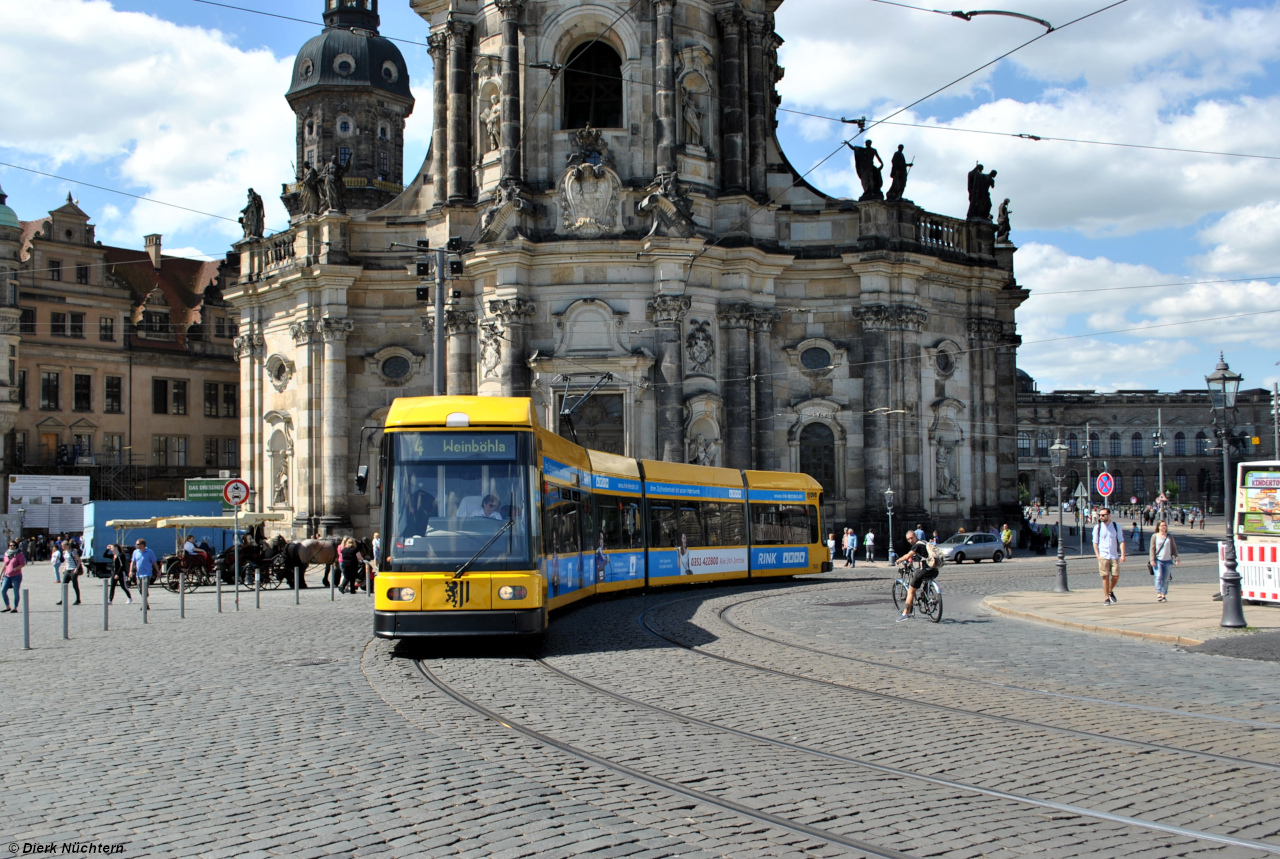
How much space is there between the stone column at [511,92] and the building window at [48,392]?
40.5m

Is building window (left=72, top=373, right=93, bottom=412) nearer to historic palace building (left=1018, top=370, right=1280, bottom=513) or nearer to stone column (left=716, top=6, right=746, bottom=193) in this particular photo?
stone column (left=716, top=6, right=746, bottom=193)

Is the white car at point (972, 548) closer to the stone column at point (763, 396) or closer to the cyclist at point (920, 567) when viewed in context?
the stone column at point (763, 396)

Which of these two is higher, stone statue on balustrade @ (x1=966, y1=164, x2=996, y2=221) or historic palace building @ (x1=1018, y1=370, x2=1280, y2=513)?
stone statue on balustrade @ (x1=966, y1=164, x2=996, y2=221)

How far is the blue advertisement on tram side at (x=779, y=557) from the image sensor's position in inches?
1223

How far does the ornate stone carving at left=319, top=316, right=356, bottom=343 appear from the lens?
43562mm

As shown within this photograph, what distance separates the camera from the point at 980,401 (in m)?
46.2

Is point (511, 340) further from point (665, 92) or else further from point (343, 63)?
point (343, 63)

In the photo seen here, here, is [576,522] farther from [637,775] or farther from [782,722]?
[637,775]

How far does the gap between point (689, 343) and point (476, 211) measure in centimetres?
893

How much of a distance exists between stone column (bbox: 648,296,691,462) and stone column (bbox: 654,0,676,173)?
4.56m

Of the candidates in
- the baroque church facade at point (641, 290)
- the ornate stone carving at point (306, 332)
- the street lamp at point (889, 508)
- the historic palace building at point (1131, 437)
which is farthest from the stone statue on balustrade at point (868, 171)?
the historic palace building at point (1131, 437)

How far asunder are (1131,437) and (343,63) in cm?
8446

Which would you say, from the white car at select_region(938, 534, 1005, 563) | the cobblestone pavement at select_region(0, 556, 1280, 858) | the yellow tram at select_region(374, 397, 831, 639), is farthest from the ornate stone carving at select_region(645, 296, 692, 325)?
the cobblestone pavement at select_region(0, 556, 1280, 858)

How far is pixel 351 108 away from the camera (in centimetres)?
7581
